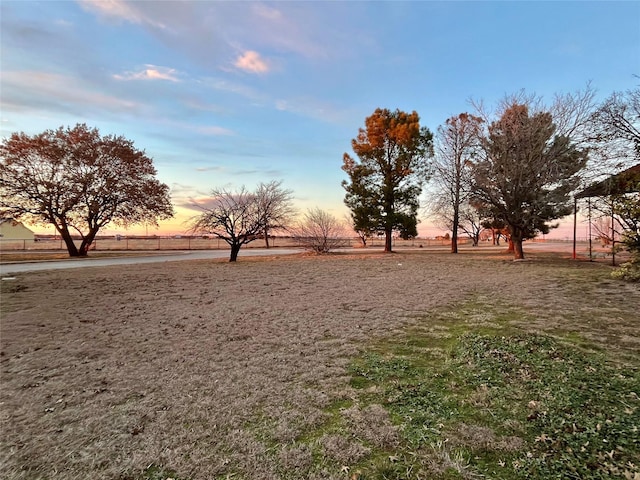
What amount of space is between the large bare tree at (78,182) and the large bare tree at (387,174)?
13992 mm

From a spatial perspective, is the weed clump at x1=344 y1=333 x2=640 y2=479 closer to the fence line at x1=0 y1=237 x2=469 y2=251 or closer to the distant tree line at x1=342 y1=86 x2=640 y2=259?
the distant tree line at x1=342 y1=86 x2=640 y2=259

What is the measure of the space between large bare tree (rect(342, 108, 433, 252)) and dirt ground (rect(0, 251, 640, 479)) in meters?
13.4

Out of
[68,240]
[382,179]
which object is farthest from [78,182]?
[382,179]

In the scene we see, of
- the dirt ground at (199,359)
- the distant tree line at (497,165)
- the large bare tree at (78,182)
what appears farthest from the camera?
the large bare tree at (78,182)

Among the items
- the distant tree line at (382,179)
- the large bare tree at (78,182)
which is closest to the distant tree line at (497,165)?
the distant tree line at (382,179)

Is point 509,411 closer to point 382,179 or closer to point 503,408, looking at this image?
point 503,408

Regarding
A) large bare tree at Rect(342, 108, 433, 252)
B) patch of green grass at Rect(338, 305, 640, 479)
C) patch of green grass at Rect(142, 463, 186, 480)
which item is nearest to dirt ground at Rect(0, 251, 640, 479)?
patch of green grass at Rect(142, 463, 186, 480)

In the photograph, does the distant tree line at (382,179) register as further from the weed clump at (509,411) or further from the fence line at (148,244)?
the weed clump at (509,411)

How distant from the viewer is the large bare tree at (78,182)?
1902cm

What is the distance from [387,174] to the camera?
21.9m

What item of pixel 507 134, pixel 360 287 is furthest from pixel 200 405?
pixel 507 134

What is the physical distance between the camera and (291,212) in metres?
19.6

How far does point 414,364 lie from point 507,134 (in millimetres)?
14565

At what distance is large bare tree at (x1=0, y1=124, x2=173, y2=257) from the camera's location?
1902 cm
